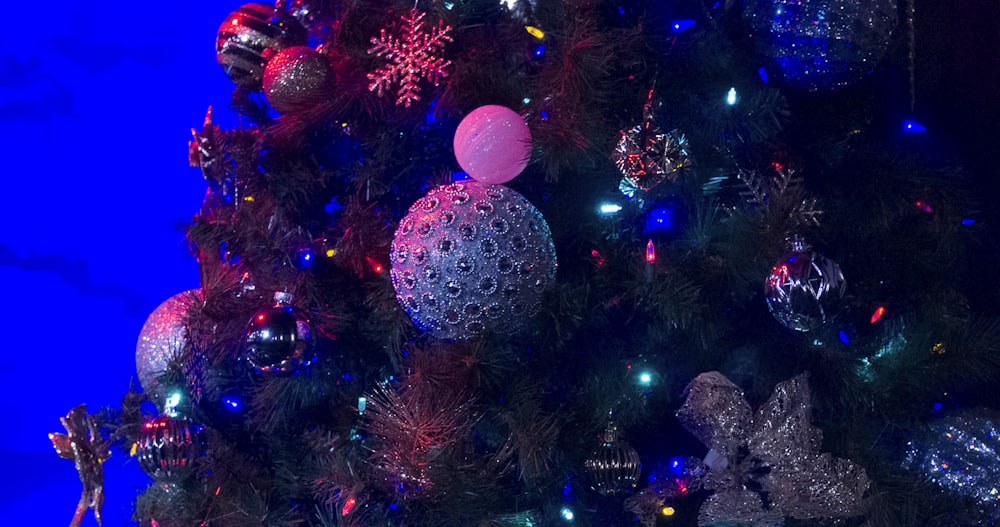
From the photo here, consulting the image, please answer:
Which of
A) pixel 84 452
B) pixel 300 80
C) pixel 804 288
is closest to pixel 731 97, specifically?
pixel 804 288

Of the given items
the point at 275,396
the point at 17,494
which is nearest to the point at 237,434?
the point at 275,396

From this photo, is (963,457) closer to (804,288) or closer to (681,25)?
(804,288)

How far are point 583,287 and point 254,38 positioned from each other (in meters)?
0.65

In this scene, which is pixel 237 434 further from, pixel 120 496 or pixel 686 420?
pixel 120 496

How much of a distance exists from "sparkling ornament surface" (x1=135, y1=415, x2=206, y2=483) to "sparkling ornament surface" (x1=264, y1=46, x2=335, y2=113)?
47cm

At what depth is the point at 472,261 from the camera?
89 centimetres

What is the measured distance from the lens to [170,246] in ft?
6.08

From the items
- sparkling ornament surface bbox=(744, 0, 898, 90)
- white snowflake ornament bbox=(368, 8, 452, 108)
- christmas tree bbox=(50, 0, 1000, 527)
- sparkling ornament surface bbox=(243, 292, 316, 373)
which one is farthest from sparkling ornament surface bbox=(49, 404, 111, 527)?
sparkling ornament surface bbox=(744, 0, 898, 90)

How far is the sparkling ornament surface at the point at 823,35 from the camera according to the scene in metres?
0.99

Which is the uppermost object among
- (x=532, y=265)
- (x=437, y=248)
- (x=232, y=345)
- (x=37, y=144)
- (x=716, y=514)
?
(x=37, y=144)

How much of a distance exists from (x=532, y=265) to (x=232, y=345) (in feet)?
1.43

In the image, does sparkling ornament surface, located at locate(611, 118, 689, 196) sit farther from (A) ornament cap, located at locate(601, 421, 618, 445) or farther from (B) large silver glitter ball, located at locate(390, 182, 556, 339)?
(A) ornament cap, located at locate(601, 421, 618, 445)

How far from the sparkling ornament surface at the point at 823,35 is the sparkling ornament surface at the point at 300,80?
599mm

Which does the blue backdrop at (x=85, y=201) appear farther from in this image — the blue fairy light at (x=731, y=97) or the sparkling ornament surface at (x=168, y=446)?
the blue fairy light at (x=731, y=97)
